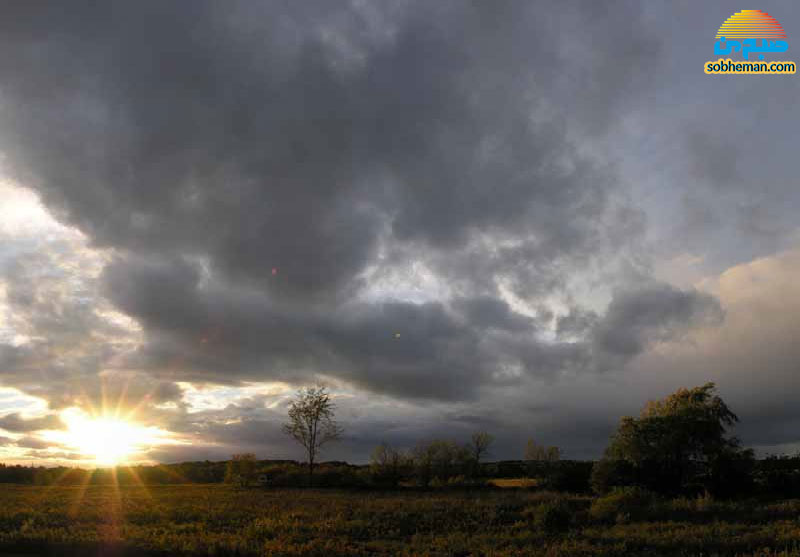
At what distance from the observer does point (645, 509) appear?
31422 mm

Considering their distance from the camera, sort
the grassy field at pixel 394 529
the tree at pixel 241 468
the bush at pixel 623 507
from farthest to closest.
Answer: the tree at pixel 241 468 → the bush at pixel 623 507 → the grassy field at pixel 394 529

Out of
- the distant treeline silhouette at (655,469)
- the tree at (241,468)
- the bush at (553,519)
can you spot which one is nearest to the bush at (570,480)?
the distant treeline silhouette at (655,469)

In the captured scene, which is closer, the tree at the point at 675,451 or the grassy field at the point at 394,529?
the grassy field at the point at 394,529

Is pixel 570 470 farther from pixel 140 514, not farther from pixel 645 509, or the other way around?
pixel 140 514

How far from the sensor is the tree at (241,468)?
67.2 meters

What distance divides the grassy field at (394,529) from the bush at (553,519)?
0.24ft

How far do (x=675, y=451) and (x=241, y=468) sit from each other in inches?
1924

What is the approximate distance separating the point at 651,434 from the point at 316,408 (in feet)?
134

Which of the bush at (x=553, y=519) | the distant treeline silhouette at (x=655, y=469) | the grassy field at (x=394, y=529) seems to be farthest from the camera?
the distant treeline silhouette at (x=655, y=469)

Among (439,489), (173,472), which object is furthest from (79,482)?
(439,489)

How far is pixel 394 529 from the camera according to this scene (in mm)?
28578

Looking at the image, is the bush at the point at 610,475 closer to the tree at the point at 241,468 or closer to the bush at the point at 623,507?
the bush at the point at 623,507

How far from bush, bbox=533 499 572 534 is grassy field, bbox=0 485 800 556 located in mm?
73

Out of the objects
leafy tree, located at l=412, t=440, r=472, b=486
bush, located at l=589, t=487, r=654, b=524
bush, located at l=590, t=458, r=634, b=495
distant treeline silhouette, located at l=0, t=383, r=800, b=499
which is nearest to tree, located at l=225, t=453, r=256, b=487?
distant treeline silhouette, located at l=0, t=383, r=800, b=499
